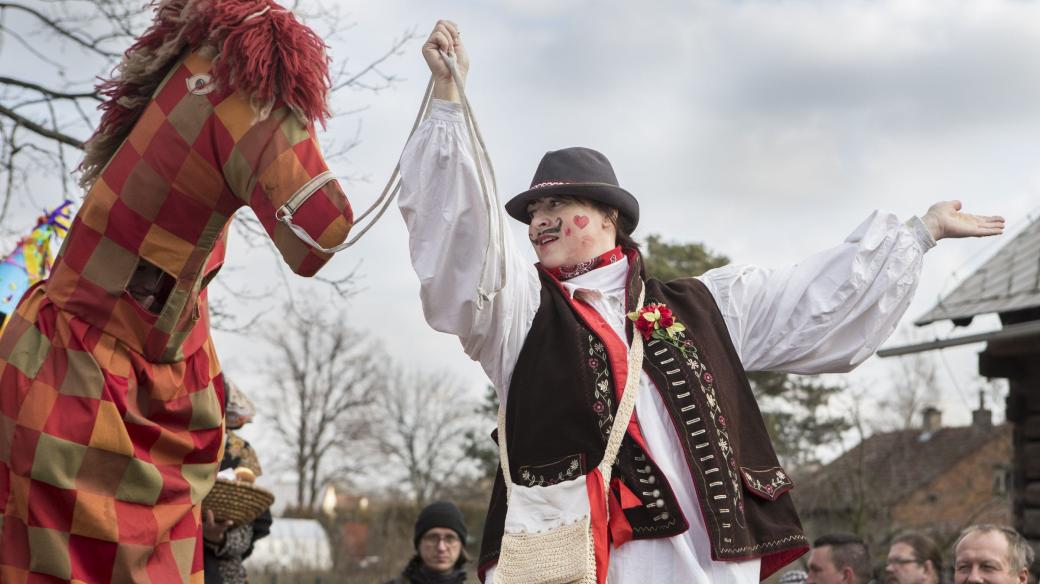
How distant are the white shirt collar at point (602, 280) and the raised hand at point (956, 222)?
968 mm

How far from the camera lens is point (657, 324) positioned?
3332 millimetres

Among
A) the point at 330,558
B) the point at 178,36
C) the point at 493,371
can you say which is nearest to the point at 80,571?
the point at 493,371

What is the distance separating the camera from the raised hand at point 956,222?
3.60 metres

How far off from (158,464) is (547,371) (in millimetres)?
1046

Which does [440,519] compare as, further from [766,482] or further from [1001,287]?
[1001,287]

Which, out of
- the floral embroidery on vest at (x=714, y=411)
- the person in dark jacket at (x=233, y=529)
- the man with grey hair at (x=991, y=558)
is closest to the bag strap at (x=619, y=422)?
the floral embroidery on vest at (x=714, y=411)

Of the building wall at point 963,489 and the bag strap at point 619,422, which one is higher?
the building wall at point 963,489

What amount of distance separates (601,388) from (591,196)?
678 mm

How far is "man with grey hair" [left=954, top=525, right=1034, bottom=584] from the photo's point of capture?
5.07 m

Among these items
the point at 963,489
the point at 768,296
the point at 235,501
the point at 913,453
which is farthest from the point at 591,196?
the point at 913,453

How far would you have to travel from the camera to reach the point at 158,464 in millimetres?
2973

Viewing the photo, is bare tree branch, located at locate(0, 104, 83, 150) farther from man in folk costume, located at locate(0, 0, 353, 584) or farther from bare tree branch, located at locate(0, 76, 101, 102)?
man in folk costume, located at locate(0, 0, 353, 584)

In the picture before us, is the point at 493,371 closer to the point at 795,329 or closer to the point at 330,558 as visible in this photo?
the point at 795,329

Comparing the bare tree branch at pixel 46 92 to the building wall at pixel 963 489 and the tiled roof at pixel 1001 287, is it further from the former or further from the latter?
the building wall at pixel 963 489
